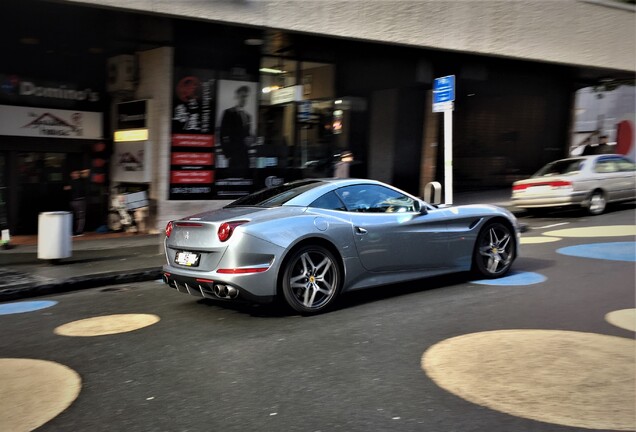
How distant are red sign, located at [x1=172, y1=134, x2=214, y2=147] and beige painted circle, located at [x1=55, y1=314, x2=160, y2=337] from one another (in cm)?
735

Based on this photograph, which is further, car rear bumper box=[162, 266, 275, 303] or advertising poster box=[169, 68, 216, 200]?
advertising poster box=[169, 68, 216, 200]

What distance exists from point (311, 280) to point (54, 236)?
552 cm

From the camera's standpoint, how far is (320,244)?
19.9 feet

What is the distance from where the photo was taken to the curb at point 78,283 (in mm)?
7699

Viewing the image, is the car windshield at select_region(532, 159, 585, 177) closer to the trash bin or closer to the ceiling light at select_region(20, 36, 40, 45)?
the trash bin

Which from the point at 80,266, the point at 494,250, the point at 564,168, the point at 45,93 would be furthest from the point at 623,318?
the point at 45,93

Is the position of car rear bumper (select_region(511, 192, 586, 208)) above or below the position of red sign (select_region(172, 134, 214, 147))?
below

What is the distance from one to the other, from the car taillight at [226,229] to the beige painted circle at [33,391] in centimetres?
185

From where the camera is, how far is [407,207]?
692cm

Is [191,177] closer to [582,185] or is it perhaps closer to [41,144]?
[41,144]

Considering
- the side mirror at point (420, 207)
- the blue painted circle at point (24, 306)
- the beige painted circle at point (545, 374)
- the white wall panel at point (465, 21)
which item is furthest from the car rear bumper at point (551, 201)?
the blue painted circle at point (24, 306)

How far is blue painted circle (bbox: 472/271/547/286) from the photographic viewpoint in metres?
7.19

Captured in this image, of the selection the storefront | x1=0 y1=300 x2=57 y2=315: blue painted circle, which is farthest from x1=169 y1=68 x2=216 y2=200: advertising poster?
x1=0 y1=300 x2=57 y2=315: blue painted circle

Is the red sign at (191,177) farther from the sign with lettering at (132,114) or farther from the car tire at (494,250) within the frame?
the car tire at (494,250)
